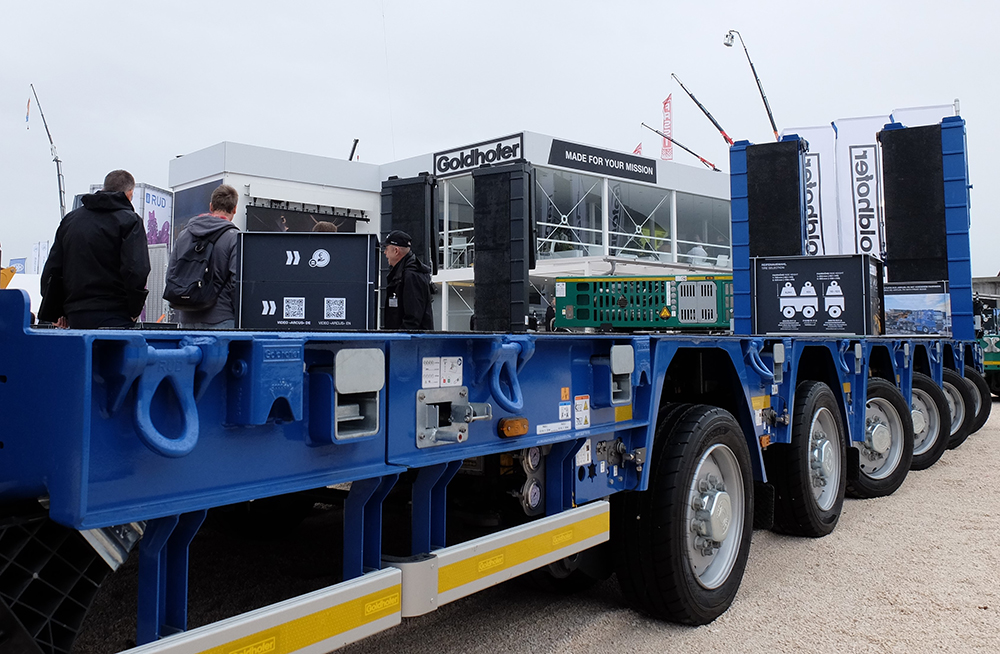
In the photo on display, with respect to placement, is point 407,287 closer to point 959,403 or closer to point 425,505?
point 425,505

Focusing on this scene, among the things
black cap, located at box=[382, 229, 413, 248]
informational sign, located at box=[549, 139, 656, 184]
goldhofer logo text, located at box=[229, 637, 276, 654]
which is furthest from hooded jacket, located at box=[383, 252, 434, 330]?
informational sign, located at box=[549, 139, 656, 184]

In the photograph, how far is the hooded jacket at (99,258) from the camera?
393cm

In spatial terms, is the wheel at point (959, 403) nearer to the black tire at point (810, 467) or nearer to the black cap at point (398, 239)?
the black tire at point (810, 467)

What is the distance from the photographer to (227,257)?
15.2ft

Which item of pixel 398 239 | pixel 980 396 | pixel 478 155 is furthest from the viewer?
pixel 478 155

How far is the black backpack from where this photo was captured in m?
4.55

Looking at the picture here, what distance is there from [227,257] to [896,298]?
9.02 metres

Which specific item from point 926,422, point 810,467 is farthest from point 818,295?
point 810,467

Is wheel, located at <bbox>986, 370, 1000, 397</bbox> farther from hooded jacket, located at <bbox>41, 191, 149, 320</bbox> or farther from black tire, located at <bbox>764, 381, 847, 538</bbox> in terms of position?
hooded jacket, located at <bbox>41, 191, 149, 320</bbox>

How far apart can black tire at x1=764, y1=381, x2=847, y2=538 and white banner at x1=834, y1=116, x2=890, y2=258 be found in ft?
20.8

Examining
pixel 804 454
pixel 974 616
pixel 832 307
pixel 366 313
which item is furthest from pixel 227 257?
pixel 832 307

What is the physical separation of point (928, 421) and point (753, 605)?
5288mm

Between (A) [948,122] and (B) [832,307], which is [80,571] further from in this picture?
(A) [948,122]

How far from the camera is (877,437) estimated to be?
6.45m
